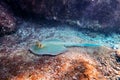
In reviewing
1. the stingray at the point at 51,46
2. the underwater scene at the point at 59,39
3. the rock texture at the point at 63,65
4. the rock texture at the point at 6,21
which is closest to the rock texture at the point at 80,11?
the underwater scene at the point at 59,39

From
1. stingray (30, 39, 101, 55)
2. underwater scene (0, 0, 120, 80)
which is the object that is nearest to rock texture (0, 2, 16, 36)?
underwater scene (0, 0, 120, 80)

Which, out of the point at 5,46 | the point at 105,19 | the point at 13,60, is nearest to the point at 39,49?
the point at 13,60

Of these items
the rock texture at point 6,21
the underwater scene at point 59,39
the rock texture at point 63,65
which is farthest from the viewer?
the rock texture at point 6,21

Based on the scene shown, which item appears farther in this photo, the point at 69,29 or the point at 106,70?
the point at 69,29

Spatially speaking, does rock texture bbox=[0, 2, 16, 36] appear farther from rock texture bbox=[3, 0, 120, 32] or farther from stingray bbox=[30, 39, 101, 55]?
stingray bbox=[30, 39, 101, 55]

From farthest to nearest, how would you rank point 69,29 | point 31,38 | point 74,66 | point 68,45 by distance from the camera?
point 69,29
point 31,38
point 68,45
point 74,66

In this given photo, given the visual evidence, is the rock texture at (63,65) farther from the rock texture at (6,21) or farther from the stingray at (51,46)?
the rock texture at (6,21)

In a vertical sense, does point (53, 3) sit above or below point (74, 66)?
above

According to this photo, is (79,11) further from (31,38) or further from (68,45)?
(31,38)
